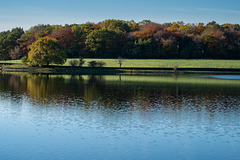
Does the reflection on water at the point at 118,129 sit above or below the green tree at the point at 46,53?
below

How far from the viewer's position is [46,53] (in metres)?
91.9

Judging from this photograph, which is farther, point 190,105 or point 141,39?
point 141,39

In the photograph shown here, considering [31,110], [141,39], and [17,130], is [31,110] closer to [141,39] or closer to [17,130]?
[17,130]

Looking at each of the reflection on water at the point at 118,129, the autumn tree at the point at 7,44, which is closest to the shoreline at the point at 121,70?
the autumn tree at the point at 7,44

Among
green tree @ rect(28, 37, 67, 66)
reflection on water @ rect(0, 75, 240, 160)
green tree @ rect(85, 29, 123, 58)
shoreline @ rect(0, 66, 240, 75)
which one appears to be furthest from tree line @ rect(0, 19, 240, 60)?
reflection on water @ rect(0, 75, 240, 160)

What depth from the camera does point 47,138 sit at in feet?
59.9

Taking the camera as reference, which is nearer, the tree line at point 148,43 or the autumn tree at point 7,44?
the tree line at point 148,43

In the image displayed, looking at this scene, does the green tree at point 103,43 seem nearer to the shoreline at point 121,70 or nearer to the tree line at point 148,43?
the tree line at point 148,43

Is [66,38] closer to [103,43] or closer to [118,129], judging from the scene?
[103,43]

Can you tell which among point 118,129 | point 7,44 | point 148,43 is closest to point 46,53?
point 148,43

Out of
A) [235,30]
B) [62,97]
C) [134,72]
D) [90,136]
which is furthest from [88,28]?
[90,136]

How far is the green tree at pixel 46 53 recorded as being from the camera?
9138cm

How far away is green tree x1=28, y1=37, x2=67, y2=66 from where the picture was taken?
300ft

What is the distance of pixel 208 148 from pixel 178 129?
403cm
